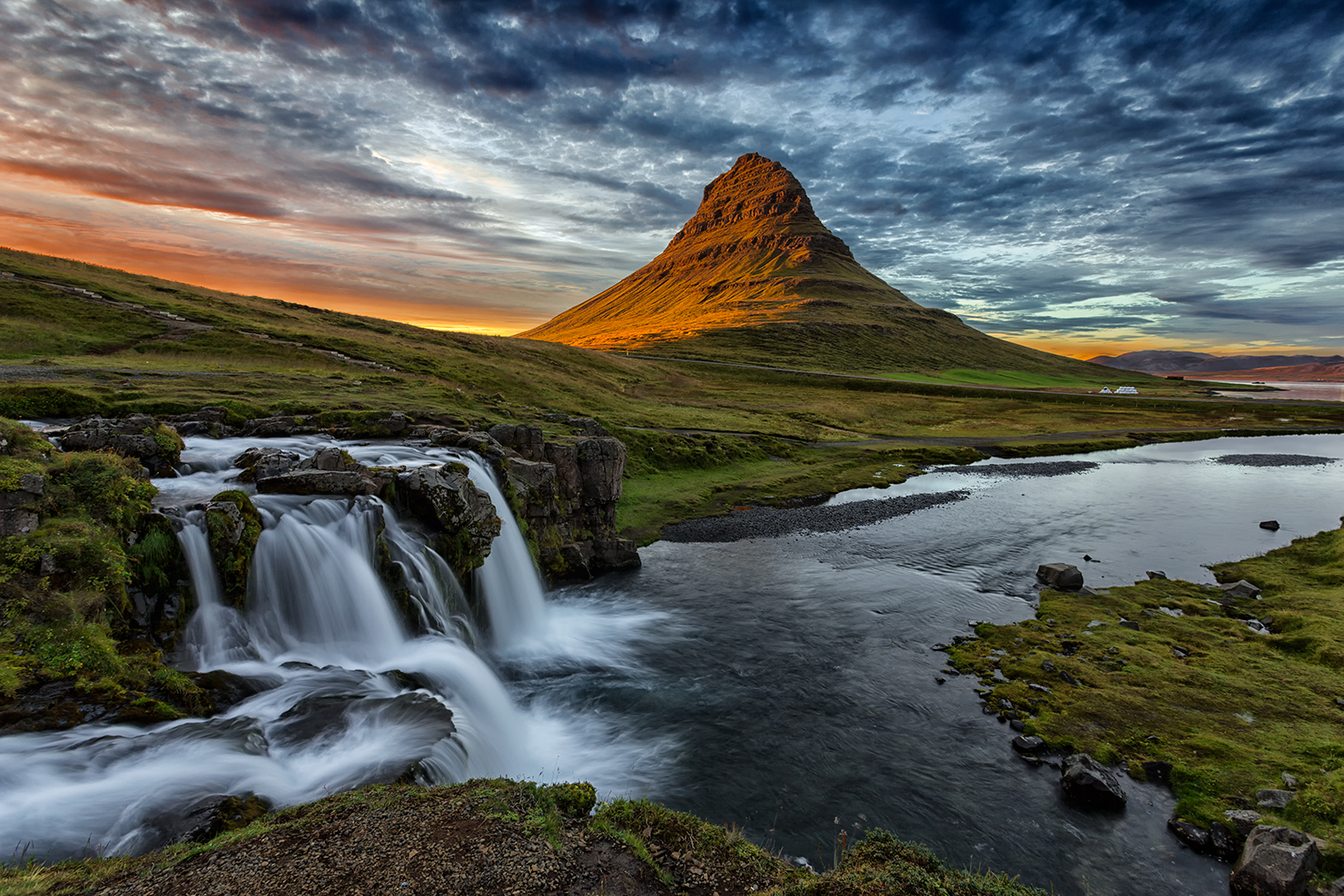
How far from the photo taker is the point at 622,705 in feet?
67.7

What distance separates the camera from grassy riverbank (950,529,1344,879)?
15.4 m

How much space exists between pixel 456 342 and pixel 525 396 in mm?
35332

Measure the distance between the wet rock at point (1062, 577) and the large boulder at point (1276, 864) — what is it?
19274 millimetres

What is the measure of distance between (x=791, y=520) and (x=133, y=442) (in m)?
38.1

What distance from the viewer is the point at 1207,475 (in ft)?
220

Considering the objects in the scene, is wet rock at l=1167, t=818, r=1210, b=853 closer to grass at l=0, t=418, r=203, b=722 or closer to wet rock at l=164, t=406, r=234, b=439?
grass at l=0, t=418, r=203, b=722

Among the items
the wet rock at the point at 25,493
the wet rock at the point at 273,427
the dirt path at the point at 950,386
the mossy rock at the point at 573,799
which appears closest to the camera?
the mossy rock at the point at 573,799

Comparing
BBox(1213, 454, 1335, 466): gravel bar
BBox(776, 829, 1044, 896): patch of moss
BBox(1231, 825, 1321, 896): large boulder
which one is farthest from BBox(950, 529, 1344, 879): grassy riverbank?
BBox(1213, 454, 1335, 466): gravel bar

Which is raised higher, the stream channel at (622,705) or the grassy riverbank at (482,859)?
the grassy riverbank at (482,859)

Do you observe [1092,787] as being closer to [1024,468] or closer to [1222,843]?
[1222,843]

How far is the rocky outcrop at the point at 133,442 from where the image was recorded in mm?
20719

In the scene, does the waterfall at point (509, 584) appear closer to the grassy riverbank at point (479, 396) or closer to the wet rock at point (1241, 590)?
the grassy riverbank at point (479, 396)

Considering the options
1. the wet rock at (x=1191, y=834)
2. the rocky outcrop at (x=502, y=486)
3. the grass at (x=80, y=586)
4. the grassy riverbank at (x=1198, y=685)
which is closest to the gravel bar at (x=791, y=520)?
the rocky outcrop at (x=502, y=486)

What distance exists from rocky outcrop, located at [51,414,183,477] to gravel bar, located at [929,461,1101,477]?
68427 millimetres
